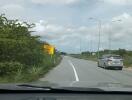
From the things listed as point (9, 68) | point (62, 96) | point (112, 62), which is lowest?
point (62, 96)

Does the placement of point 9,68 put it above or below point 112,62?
below

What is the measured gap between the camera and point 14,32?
103ft

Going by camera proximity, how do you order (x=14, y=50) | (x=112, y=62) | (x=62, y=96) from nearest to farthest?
1. (x=62, y=96)
2. (x=14, y=50)
3. (x=112, y=62)

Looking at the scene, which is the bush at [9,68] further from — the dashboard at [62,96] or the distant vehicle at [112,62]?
the distant vehicle at [112,62]

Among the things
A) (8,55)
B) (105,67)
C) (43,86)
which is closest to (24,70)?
(8,55)

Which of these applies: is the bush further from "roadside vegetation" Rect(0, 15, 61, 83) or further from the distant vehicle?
the distant vehicle

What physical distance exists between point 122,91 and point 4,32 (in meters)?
24.8

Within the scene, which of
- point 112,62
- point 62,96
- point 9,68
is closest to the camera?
point 62,96

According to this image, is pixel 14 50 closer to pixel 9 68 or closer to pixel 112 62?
pixel 9 68

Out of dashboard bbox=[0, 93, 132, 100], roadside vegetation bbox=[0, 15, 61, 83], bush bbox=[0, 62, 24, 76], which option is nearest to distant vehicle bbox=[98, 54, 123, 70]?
roadside vegetation bbox=[0, 15, 61, 83]

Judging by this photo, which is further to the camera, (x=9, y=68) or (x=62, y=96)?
(x=9, y=68)

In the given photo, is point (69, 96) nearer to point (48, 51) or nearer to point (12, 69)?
point (12, 69)

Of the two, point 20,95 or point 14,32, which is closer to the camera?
point 20,95

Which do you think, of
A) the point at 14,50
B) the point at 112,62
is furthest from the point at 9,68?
the point at 112,62
